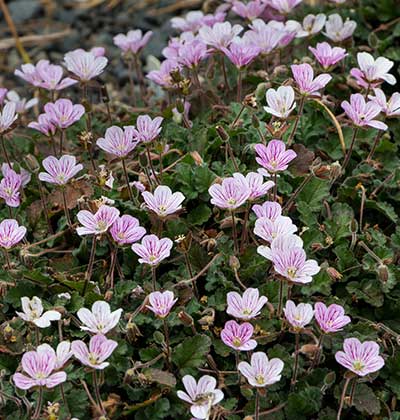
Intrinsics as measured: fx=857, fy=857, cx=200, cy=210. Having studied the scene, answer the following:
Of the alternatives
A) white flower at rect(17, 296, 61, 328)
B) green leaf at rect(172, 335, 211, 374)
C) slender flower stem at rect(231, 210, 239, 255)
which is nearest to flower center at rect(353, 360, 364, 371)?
green leaf at rect(172, 335, 211, 374)

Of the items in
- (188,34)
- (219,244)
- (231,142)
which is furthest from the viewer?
(188,34)

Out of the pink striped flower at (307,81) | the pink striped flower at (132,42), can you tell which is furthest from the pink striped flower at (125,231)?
the pink striped flower at (132,42)

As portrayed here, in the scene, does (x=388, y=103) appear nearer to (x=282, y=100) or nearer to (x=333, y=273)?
(x=282, y=100)

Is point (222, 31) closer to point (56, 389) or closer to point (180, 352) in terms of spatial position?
point (180, 352)

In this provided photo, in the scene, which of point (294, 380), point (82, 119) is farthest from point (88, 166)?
point (294, 380)

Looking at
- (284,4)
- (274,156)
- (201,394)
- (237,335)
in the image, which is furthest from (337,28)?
(201,394)

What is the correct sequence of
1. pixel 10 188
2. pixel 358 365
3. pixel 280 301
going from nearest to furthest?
pixel 358 365 → pixel 280 301 → pixel 10 188
